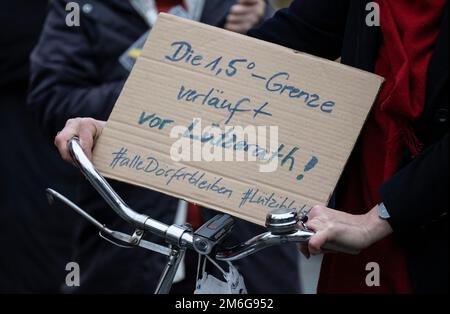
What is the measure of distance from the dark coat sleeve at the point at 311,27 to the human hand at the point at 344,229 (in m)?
0.58

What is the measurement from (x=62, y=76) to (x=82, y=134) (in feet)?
4.21

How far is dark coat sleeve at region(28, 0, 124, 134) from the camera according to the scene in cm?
341

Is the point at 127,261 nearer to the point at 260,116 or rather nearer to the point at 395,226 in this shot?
the point at 260,116

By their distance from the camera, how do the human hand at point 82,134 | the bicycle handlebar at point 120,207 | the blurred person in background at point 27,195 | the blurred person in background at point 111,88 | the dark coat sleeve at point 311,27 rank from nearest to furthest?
the bicycle handlebar at point 120,207, the human hand at point 82,134, the dark coat sleeve at point 311,27, the blurred person in background at point 111,88, the blurred person in background at point 27,195

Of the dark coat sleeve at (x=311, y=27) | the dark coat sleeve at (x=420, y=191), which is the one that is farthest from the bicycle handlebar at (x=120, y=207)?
the dark coat sleeve at (x=311, y=27)

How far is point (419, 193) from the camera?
197cm

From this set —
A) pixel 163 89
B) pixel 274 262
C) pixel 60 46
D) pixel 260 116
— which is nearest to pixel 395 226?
pixel 260 116

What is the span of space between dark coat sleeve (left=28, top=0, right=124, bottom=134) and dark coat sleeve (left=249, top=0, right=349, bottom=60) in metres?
1.00

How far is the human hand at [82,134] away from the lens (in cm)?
222

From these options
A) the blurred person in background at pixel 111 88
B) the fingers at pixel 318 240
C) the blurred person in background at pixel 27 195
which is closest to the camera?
the fingers at pixel 318 240

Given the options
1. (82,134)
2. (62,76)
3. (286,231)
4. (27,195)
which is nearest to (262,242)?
(286,231)

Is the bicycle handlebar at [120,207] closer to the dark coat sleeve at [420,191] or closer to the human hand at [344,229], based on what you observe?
the human hand at [344,229]

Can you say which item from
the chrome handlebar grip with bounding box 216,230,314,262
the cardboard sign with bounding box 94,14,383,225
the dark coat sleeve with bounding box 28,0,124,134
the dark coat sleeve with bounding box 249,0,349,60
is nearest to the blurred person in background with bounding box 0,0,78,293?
the dark coat sleeve with bounding box 28,0,124,134

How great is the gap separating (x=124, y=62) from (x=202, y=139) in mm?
1264
